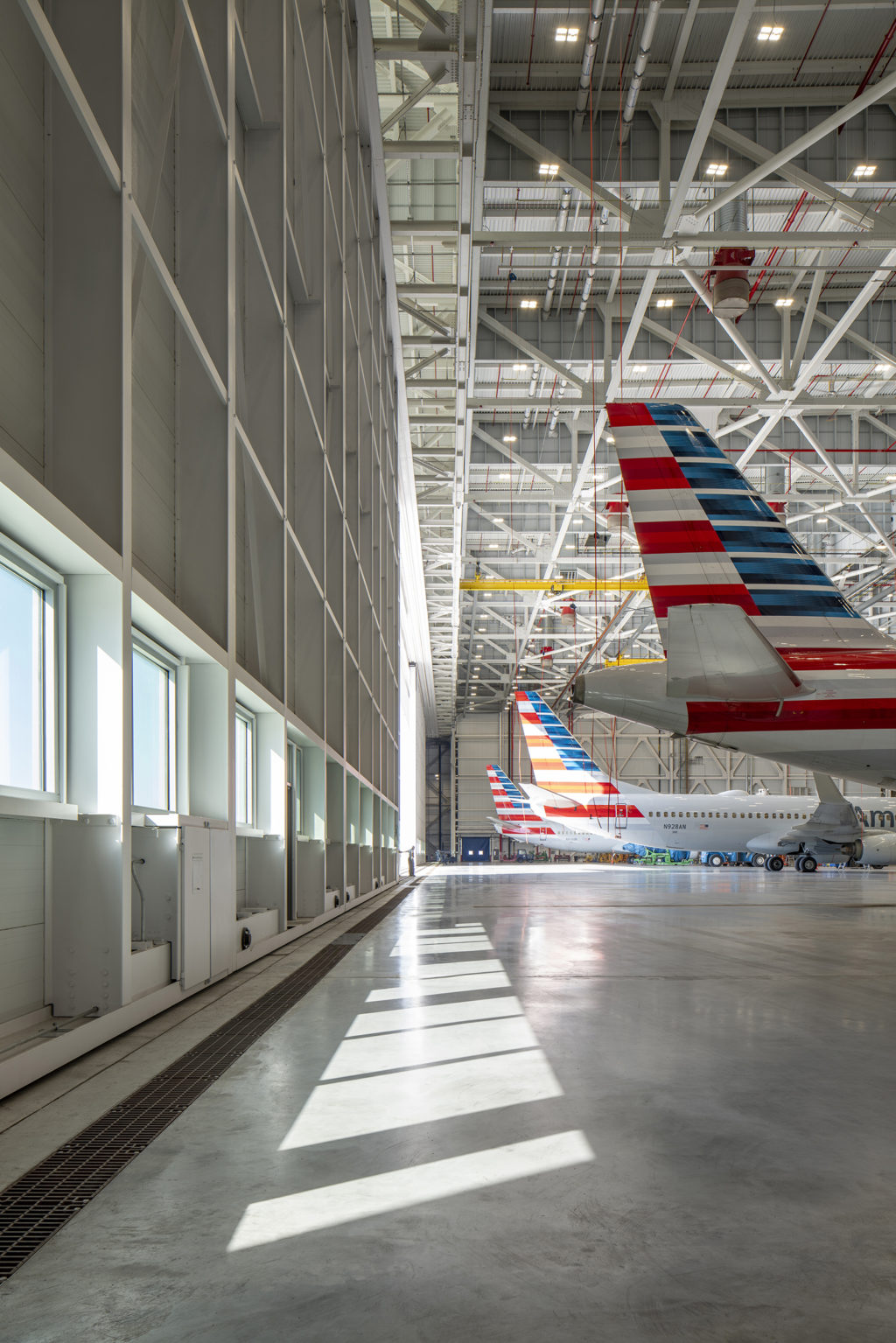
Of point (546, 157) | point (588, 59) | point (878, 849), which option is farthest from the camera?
point (878, 849)

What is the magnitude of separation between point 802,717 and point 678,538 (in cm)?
315

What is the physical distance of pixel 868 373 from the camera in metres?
25.7

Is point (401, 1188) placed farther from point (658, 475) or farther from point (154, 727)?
point (658, 475)

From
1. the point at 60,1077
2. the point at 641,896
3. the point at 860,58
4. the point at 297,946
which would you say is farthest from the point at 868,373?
the point at 60,1077

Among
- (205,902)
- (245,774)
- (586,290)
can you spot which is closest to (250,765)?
(245,774)

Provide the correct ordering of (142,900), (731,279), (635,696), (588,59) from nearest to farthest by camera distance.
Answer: (142,900) → (635,696) → (588,59) → (731,279)

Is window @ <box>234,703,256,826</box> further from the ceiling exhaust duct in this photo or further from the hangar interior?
the ceiling exhaust duct

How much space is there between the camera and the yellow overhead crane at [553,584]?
136ft

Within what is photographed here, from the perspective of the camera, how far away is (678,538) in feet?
47.7

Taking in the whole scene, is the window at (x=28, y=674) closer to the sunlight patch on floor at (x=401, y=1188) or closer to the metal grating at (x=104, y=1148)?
the metal grating at (x=104, y=1148)

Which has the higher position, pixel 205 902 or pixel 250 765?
pixel 250 765

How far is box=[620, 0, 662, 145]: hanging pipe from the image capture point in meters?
15.2

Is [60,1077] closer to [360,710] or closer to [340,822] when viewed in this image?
[340,822]

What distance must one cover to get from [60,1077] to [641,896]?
16704 mm
